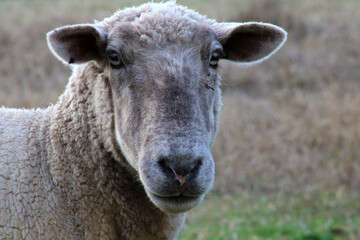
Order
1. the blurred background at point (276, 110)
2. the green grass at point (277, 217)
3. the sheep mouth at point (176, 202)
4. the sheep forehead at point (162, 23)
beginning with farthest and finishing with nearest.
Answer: the blurred background at point (276, 110) → the green grass at point (277, 217) → the sheep forehead at point (162, 23) → the sheep mouth at point (176, 202)

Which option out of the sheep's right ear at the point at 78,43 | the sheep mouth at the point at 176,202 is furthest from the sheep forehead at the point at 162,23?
the sheep mouth at the point at 176,202

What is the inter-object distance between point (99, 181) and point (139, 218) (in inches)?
13.7

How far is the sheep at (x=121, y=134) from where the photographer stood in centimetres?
281

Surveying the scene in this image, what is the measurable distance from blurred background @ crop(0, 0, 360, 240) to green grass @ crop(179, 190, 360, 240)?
16 mm

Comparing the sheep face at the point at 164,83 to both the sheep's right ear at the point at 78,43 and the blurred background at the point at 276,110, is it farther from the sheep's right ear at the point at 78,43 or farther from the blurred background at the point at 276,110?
the blurred background at the point at 276,110

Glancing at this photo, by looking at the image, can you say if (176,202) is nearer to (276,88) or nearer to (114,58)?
(114,58)

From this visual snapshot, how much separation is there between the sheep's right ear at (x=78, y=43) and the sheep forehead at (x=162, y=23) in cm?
12

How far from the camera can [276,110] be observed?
36.0 ft

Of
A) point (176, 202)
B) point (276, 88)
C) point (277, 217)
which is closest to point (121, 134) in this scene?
point (176, 202)

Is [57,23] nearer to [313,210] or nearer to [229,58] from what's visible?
[313,210]

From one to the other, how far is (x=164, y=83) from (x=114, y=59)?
1.39 ft

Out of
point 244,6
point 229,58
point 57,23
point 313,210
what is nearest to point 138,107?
point 229,58

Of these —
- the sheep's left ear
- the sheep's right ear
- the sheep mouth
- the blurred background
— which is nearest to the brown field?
the blurred background

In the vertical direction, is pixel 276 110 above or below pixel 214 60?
below
